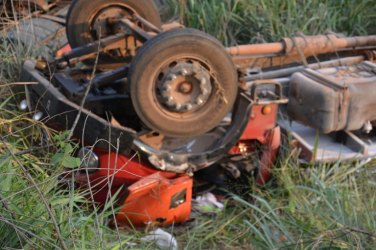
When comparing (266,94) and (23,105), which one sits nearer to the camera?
(23,105)

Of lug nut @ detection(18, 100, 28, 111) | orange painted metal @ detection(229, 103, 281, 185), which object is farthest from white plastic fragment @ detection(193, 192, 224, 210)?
lug nut @ detection(18, 100, 28, 111)

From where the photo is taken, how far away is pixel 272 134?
4297 mm

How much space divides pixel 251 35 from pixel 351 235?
3830 millimetres

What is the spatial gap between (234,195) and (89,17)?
167 centimetres

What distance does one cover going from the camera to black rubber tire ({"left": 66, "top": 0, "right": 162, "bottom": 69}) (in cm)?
458

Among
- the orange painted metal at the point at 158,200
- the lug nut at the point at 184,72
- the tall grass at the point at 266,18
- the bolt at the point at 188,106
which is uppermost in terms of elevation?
the lug nut at the point at 184,72

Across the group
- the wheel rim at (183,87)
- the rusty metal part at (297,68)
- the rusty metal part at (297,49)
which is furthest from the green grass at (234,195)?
the rusty metal part at (297,49)

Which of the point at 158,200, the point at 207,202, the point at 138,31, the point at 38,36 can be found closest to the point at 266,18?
the point at 38,36

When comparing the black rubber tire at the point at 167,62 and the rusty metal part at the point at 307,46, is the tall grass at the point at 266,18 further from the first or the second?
the black rubber tire at the point at 167,62

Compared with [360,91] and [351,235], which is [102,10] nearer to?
[360,91]

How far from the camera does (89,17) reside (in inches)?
184

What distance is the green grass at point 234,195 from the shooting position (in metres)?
2.40

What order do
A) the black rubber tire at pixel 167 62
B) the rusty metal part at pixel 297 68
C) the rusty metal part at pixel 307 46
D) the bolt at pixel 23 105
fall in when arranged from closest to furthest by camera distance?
1. the black rubber tire at pixel 167 62
2. the bolt at pixel 23 105
3. the rusty metal part at pixel 297 68
4. the rusty metal part at pixel 307 46

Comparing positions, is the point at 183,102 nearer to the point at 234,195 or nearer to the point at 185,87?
the point at 185,87
